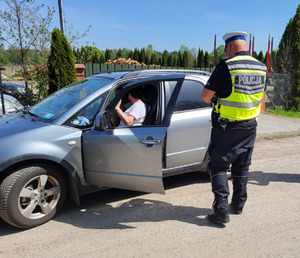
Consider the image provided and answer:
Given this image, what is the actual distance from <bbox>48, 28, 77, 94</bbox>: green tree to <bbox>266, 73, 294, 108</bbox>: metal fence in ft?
29.8

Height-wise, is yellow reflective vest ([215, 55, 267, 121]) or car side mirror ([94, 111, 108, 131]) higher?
yellow reflective vest ([215, 55, 267, 121])

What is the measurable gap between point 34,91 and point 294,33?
11004 mm

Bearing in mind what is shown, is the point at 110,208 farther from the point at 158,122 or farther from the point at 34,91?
the point at 34,91

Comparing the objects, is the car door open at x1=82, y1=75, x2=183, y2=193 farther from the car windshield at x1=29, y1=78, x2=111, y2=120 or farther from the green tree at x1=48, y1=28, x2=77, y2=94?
the green tree at x1=48, y1=28, x2=77, y2=94

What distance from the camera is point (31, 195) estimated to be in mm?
2836

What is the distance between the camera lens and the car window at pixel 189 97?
376cm

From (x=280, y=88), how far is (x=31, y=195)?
40.9ft

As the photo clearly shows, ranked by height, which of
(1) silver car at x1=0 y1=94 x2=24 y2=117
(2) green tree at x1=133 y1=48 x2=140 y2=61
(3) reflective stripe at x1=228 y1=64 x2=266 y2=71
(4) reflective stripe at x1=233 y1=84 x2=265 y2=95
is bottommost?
(1) silver car at x1=0 y1=94 x2=24 y2=117

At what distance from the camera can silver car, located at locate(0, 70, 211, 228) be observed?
9.12 ft

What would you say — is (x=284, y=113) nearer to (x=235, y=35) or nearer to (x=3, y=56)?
(x=235, y=35)

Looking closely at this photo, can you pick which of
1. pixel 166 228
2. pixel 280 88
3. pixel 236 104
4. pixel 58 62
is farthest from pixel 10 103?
pixel 280 88

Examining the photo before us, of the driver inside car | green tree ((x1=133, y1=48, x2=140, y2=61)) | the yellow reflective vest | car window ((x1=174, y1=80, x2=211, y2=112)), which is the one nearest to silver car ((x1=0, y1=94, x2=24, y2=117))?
the driver inside car

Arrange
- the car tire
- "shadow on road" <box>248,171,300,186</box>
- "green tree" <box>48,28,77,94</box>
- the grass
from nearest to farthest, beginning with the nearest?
1. the car tire
2. "shadow on road" <box>248,171,300,186</box>
3. "green tree" <box>48,28,77,94</box>
4. the grass

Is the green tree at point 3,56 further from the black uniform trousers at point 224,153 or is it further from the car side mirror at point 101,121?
the black uniform trousers at point 224,153
